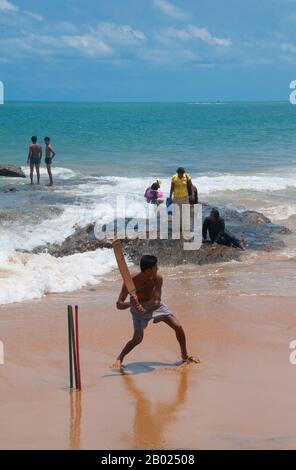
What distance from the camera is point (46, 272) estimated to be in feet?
32.8

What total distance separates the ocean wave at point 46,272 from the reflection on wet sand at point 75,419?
346cm

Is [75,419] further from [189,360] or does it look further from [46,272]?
[46,272]

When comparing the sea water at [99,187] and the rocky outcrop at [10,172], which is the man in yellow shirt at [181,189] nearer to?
the sea water at [99,187]

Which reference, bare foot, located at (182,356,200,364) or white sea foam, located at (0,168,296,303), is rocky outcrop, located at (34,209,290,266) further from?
bare foot, located at (182,356,200,364)

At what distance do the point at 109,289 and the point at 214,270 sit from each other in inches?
68.3

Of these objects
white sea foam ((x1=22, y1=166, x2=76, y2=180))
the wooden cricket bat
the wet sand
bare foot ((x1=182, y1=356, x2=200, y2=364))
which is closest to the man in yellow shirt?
the wet sand

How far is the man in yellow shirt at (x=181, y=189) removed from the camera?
39.9 feet

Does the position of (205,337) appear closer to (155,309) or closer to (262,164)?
(155,309)

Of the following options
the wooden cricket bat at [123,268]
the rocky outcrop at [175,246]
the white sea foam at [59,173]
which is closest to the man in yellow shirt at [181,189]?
the rocky outcrop at [175,246]

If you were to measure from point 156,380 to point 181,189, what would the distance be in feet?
21.2

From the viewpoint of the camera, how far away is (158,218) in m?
12.4

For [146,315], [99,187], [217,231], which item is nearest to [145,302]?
[146,315]
